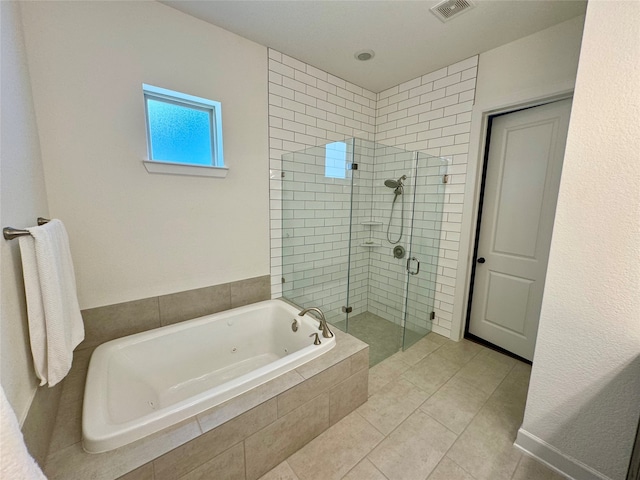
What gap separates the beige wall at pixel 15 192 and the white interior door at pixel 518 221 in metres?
3.14

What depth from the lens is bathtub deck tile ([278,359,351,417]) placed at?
1.37m

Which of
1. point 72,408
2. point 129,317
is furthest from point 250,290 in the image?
point 72,408

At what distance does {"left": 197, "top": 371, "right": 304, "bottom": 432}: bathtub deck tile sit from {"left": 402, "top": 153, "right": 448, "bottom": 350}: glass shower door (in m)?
1.51

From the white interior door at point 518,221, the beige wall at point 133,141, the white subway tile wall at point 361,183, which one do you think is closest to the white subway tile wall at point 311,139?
the white subway tile wall at point 361,183

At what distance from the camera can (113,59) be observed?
5.21ft

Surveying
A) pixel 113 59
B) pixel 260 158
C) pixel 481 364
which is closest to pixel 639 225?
pixel 481 364

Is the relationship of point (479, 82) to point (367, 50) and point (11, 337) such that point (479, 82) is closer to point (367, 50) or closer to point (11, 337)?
point (367, 50)

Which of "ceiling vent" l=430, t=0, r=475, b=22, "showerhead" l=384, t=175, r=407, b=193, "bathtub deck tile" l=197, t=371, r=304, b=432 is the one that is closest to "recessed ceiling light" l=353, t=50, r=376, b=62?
"ceiling vent" l=430, t=0, r=475, b=22

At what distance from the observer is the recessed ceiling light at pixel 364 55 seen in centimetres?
223

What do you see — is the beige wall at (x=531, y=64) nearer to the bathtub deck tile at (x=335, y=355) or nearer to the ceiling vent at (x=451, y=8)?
the ceiling vent at (x=451, y=8)

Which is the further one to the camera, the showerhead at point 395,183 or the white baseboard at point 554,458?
the showerhead at point 395,183

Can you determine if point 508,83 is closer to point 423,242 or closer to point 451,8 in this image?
point 451,8

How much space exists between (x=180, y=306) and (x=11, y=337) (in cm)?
109

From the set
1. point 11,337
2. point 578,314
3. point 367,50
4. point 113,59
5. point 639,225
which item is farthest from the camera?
point 367,50
